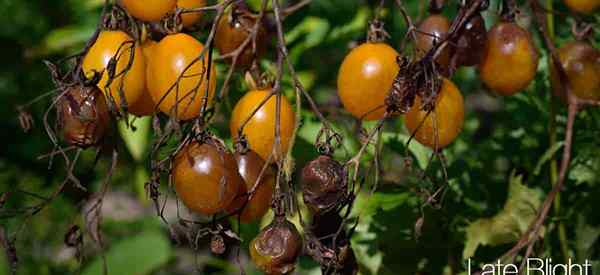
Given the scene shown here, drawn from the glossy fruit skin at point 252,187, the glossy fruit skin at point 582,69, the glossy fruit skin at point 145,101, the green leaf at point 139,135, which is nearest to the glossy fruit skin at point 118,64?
the glossy fruit skin at point 145,101

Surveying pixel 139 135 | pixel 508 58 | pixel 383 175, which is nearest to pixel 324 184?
pixel 508 58

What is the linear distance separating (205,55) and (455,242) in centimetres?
55

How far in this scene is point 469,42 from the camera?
109 cm

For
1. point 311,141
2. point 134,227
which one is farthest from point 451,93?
point 134,227

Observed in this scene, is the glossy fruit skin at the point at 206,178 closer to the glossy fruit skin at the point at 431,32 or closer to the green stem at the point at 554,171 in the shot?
the glossy fruit skin at the point at 431,32

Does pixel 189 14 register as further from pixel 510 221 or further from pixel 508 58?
pixel 510 221

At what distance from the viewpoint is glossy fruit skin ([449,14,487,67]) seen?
108 cm

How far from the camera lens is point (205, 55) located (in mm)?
1031

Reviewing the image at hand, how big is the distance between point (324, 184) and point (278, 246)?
8 centimetres

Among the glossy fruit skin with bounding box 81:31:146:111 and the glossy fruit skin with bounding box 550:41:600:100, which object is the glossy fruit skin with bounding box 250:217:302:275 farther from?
the glossy fruit skin with bounding box 550:41:600:100

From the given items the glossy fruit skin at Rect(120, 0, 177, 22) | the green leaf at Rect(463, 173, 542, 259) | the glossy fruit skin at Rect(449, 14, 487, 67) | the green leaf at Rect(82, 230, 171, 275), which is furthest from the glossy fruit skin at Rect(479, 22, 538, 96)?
the green leaf at Rect(82, 230, 171, 275)

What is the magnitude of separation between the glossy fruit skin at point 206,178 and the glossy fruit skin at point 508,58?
35cm

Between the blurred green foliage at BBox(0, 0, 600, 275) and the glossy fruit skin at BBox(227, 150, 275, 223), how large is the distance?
0.08 meters

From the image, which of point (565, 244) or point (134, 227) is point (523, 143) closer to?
point (565, 244)
